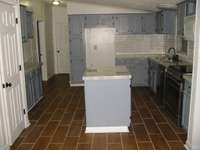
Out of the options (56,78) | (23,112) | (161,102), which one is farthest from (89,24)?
(23,112)

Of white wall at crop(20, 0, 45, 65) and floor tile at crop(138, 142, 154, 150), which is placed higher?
white wall at crop(20, 0, 45, 65)

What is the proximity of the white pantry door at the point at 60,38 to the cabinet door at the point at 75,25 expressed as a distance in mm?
1991

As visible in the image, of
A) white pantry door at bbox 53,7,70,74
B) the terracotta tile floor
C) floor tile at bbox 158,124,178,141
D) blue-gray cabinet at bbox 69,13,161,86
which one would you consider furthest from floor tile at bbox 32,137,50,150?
white pantry door at bbox 53,7,70,74

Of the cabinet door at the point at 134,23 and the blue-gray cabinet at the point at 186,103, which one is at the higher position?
the cabinet door at the point at 134,23

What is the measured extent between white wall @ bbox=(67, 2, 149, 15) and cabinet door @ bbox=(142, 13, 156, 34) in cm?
25

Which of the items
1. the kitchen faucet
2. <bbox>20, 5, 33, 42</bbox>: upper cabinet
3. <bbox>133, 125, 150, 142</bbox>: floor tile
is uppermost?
<bbox>20, 5, 33, 42</bbox>: upper cabinet

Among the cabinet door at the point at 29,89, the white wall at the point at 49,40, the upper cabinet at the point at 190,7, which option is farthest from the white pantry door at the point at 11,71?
the white wall at the point at 49,40

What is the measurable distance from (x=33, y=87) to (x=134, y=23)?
3.66m

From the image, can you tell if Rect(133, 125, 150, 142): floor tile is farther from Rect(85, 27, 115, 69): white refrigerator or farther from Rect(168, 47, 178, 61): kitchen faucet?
Rect(85, 27, 115, 69): white refrigerator

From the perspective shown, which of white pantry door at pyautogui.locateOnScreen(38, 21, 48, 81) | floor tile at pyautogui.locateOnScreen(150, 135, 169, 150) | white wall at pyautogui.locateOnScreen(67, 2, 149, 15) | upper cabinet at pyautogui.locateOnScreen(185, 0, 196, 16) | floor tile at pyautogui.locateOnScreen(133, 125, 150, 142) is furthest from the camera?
white pantry door at pyautogui.locateOnScreen(38, 21, 48, 81)

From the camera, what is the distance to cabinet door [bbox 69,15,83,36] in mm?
6699

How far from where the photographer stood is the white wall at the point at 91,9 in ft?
21.8

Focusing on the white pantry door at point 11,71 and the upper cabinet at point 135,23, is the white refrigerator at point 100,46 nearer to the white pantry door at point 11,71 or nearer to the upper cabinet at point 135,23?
the upper cabinet at point 135,23

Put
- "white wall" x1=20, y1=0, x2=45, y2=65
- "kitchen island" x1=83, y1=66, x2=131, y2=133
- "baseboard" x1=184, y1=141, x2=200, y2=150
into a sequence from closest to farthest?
1. "baseboard" x1=184, y1=141, x2=200, y2=150
2. "kitchen island" x1=83, y1=66, x2=131, y2=133
3. "white wall" x1=20, y1=0, x2=45, y2=65
